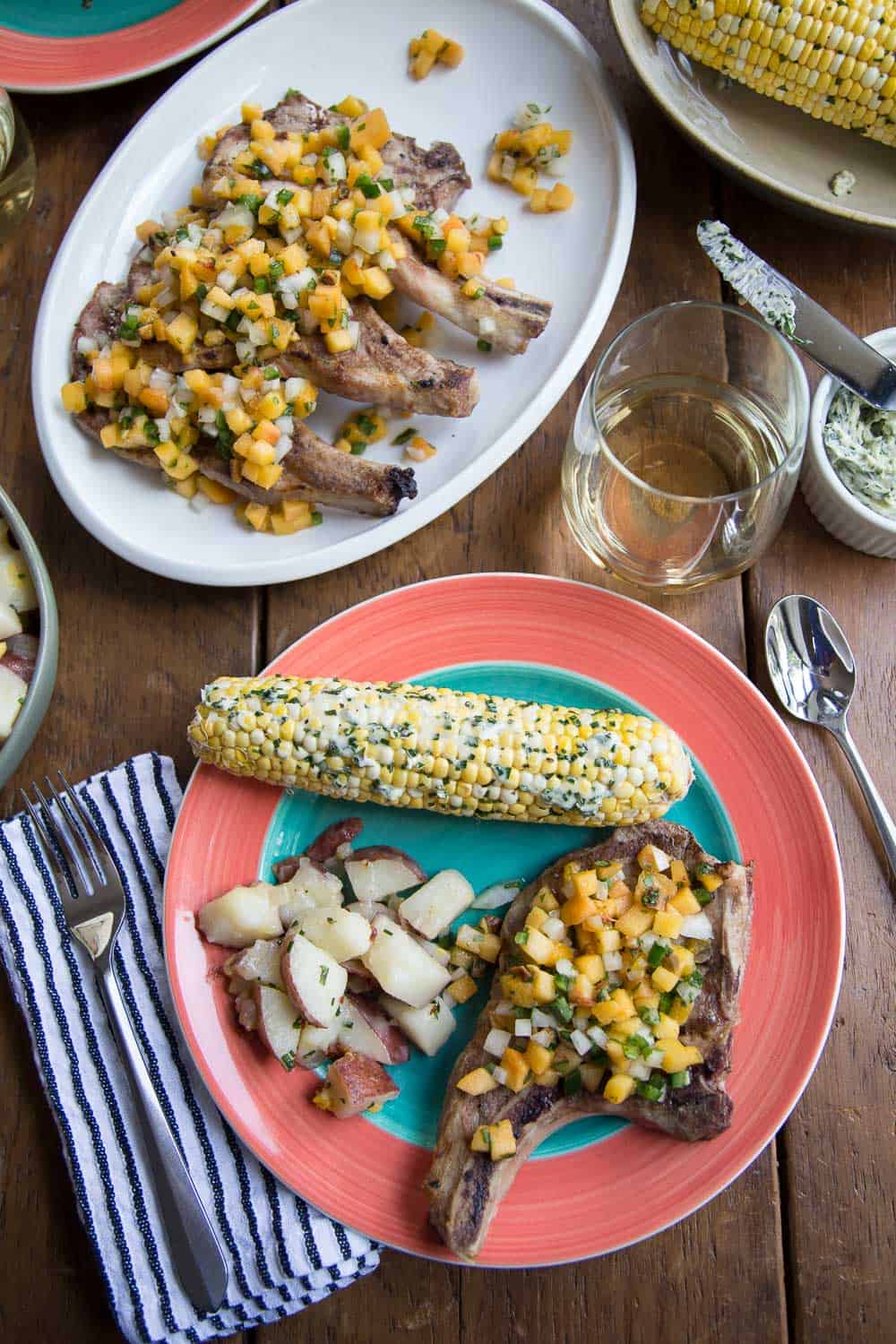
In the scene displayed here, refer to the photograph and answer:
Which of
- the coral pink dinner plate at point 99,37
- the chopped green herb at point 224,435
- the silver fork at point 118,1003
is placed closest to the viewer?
the silver fork at point 118,1003

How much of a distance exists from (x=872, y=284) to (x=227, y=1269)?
2729 mm

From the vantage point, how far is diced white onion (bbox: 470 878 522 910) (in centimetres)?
255

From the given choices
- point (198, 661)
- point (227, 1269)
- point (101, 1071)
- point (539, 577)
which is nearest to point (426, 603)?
point (539, 577)

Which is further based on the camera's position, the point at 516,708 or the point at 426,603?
the point at 426,603

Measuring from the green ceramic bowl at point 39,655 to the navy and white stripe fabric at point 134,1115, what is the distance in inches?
6.8

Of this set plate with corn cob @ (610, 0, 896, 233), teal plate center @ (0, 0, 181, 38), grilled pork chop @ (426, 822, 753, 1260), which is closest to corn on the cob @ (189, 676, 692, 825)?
grilled pork chop @ (426, 822, 753, 1260)

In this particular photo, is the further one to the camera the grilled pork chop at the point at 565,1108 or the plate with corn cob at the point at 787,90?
the plate with corn cob at the point at 787,90

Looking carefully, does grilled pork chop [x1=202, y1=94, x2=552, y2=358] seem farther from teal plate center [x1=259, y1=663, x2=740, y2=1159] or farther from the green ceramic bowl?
the green ceramic bowl

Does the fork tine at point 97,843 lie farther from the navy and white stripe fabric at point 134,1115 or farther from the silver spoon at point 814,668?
the silver spoon at point 814,668

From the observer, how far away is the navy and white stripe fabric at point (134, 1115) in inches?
95.4

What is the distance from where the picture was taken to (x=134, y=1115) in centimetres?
251

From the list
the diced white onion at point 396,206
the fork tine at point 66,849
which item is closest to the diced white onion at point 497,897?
the fork tine at point 66,849

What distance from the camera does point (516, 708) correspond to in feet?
8.02

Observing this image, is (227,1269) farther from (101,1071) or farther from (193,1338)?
(101,1071)
